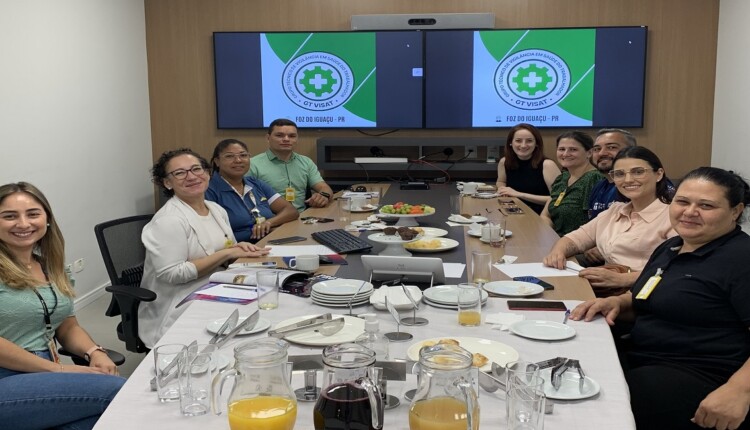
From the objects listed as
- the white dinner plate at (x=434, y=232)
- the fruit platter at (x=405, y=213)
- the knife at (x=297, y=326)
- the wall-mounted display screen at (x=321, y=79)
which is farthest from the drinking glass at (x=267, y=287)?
the wall-mounted display screen at (x=321, y=79)

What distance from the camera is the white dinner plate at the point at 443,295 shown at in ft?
7.29

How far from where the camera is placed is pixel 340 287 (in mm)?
2346

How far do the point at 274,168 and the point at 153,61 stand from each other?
2007mm

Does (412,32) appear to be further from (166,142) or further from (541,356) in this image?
(541,356)

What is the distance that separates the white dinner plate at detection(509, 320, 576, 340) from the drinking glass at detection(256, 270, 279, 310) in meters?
0.75

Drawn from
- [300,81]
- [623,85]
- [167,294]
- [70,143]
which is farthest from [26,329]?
[623,85]

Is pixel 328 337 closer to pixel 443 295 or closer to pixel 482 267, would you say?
pixel 443 295

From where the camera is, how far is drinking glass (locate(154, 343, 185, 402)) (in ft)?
5.09

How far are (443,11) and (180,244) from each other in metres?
3.99

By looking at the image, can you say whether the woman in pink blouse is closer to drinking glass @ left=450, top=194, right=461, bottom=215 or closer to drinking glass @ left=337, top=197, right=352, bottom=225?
drinking glass @ left=450, top=194, right=461, bottom=215

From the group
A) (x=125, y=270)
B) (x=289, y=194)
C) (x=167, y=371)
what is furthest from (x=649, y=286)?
(x=289, y=194)

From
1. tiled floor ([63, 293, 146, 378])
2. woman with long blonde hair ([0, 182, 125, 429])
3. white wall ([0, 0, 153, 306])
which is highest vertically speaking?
white wall ([0, 0, 153, 306])

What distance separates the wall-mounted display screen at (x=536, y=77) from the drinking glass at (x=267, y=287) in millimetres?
4271

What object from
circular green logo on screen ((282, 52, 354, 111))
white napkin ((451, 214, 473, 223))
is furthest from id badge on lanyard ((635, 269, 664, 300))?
circular green logo on screen ((282, 52, 354, 111))
